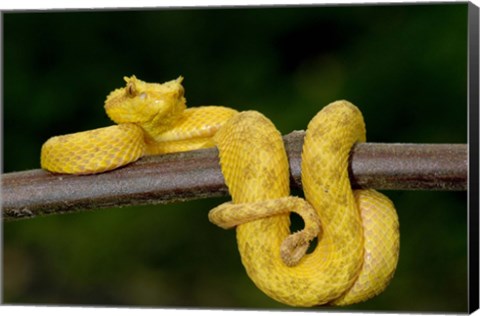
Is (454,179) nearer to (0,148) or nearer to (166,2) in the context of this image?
(166,2)

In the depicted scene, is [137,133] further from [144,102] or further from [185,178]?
[185,178]

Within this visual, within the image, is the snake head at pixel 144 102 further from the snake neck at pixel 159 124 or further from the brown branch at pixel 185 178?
the brown branch at pixel 185 178

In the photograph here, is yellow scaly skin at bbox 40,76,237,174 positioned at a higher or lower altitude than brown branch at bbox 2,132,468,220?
higher

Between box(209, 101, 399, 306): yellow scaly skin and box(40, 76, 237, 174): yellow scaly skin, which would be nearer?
box(209, 101, 399, 306): yellow scaly skin

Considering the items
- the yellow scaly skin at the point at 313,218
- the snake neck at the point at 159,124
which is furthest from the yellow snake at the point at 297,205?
the snake neck at the point at 159,124

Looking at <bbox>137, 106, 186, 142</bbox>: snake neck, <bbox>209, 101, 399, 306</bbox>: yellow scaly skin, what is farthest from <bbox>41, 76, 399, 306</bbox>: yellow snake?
<bbox>137, 106, 186, 142</bbox>: snake neck

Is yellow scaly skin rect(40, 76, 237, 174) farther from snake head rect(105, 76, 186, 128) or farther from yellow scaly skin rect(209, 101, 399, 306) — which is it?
yellow scaly skin rect(209, 101, 399, 306)
